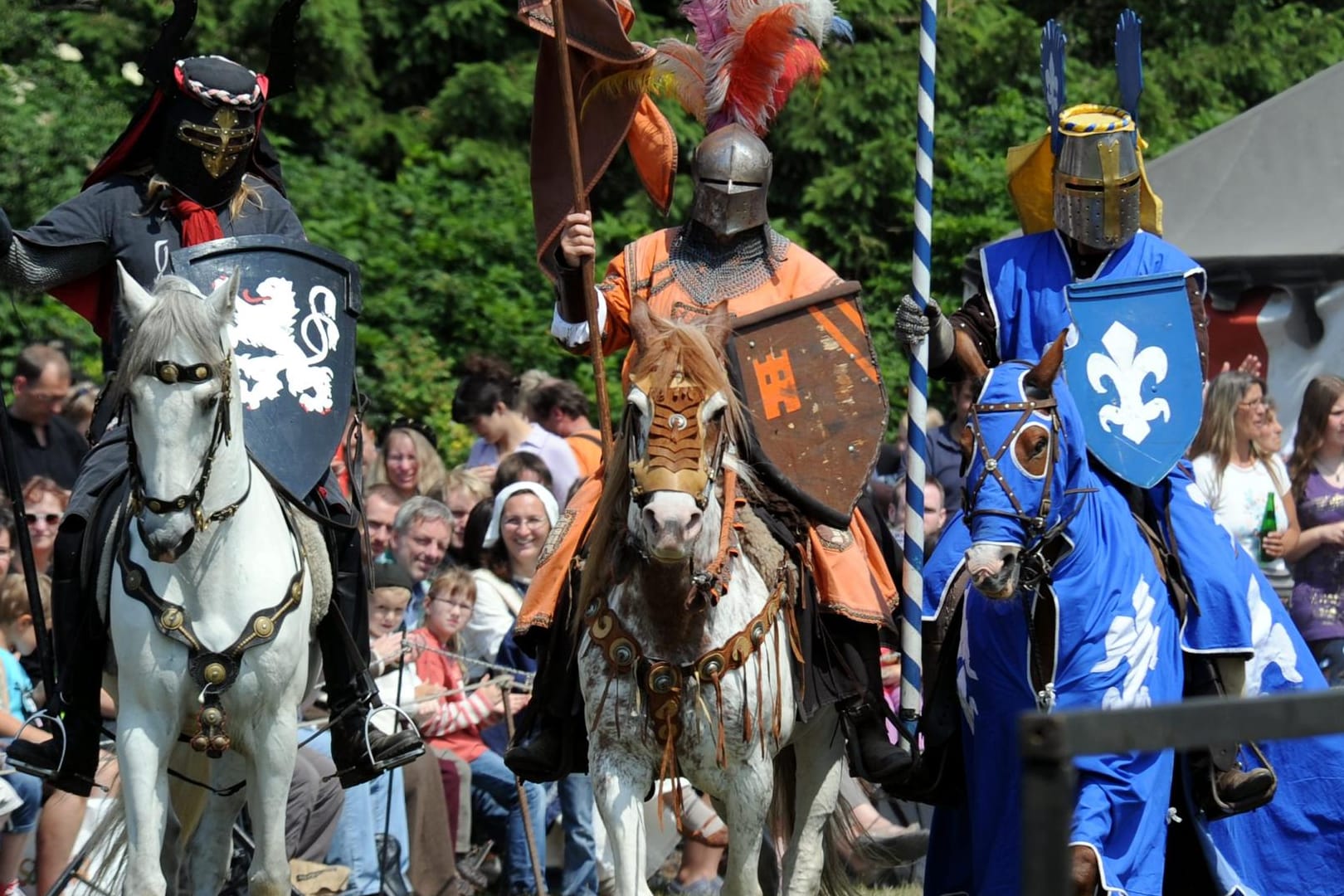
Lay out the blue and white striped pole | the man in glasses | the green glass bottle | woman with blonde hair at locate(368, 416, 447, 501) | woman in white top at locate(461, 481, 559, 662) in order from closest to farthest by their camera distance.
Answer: the blue and white striped pole, woman in white top at locate(461, 481, 559, 662), the man in glasses, the green glass bottle, woman with blonde hair at locate(368, 416, 447, 501)

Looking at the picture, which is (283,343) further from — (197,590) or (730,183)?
(730,183)

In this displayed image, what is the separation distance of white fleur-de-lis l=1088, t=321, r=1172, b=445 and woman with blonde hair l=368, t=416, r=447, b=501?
14.7ft

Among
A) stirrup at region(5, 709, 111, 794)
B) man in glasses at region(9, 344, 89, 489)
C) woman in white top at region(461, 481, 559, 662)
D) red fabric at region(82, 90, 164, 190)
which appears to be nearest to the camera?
stirrup at region(5, 709, 111, 794)

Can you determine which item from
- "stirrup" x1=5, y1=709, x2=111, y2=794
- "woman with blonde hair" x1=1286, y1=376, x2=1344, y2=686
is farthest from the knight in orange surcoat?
"woman with blonde hair" x1=1286, y1=376, x2=1344, y2=686

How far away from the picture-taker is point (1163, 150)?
56.6ft

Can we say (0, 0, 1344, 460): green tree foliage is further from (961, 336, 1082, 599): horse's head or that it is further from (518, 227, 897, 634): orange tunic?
(961, 336, 1082, 599): horse's head

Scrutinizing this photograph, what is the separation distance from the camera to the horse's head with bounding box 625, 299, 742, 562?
19.3ft

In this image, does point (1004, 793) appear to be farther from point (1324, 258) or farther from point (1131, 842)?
point (1324, 258)

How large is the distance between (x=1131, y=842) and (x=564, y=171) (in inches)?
115

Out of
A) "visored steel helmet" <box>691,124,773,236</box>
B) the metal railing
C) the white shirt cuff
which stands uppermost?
"visored steel helmet" <box>691,124,773,236</box>

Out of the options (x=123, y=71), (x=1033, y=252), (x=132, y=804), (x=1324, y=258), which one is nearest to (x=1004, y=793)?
(x=1033, y=252)

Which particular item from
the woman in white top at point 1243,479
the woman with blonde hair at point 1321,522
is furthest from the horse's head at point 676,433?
the woman with blonde hair at point 1321,522

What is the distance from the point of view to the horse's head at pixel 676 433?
5.87 metres

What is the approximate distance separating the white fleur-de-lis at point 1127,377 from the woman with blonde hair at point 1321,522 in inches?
155
